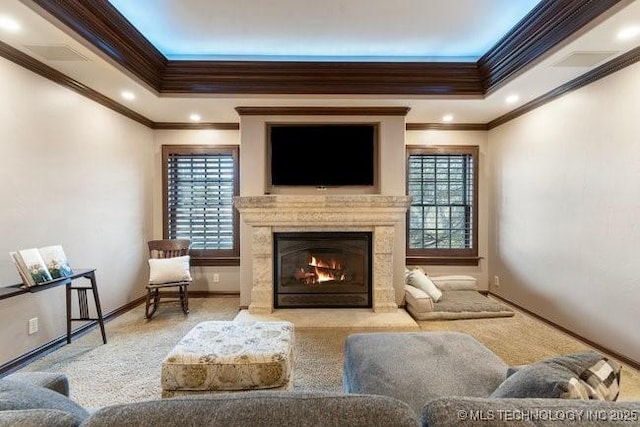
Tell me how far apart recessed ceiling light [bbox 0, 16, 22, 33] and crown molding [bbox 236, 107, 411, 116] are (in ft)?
6.68

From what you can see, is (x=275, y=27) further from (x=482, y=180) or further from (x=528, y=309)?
(x=528, y=309)

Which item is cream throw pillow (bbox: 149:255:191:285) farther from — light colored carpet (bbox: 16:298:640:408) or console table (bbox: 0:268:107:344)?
console table (bbox: 0:268:107:344)

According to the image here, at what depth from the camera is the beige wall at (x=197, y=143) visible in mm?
4746

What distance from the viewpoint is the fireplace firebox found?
399 centimetres

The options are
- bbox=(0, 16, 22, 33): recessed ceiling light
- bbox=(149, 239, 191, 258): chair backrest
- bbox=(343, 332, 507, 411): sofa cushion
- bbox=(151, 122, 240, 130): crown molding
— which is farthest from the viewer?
bbox=(151, 122, 240, 130): crown molding

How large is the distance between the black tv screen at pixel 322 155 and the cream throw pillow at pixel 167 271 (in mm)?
1580

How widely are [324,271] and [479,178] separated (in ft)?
9.31

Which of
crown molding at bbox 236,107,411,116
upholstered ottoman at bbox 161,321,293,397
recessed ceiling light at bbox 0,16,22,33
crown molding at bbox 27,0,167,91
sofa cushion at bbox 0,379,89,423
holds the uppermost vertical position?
crown molding at bbox 27,0,167,91

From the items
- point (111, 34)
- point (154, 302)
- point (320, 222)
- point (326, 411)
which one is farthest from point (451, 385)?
point (154, 302)

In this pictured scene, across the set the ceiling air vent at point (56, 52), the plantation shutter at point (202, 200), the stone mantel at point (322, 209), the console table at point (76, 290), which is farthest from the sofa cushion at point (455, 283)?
the ceiling air vent at point (56, 52)

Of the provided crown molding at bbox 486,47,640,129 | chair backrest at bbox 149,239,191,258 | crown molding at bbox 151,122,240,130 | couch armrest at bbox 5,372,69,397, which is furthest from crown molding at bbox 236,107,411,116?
couch armrest at bbox 5,372,69,397

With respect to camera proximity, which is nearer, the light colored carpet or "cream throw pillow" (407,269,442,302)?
the light colored carpet

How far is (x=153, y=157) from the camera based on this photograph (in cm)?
473

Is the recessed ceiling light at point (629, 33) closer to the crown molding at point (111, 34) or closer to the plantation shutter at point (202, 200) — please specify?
the crown molding at point (111, 34)
